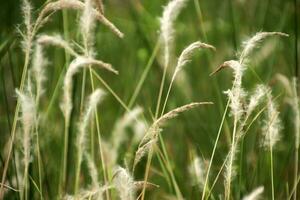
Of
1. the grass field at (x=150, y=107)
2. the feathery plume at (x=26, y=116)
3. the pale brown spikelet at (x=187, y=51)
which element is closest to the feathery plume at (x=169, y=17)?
the grass field at (x=150, y=107)

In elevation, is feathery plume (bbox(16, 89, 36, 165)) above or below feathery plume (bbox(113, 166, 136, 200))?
above

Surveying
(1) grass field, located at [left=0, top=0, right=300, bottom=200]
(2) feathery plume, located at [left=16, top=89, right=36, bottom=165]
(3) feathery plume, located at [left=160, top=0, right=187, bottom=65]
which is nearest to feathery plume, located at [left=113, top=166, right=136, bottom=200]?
(1) grass field, located at [left=0, top=0, right=300, bottom=200]

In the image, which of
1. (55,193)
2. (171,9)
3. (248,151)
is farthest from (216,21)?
(171,9)

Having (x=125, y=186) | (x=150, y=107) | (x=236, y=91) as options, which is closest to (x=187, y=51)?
(x=236, y=91)

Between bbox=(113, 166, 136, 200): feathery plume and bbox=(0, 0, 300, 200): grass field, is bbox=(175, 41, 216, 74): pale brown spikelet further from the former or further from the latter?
bbox=(113, 166, 136, 200): feathery plume

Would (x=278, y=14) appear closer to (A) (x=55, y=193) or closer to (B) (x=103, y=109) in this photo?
(B) (x=103, y=109)

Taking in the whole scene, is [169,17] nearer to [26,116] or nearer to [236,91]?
[236,91]

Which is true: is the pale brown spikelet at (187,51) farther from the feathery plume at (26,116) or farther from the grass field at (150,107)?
the feathery plume at (26,116)

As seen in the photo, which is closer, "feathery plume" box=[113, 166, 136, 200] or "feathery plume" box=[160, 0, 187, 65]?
"feathery plume" box=[113, 166, 136, 200]
